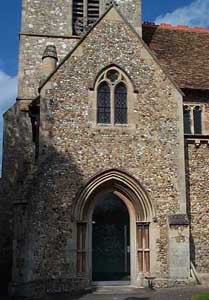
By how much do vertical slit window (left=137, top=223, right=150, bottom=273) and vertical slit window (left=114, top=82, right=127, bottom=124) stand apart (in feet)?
12.7

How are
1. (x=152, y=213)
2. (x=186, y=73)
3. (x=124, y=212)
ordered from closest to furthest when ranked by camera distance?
(x=152, y=213), (x=124, y=212), (x=186, y=73)

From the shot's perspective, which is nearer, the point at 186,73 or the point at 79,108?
the point at 79,108

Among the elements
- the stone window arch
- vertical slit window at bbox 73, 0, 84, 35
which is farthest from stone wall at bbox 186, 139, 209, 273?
vertical slit window at bbox 73, 0, 84, 35

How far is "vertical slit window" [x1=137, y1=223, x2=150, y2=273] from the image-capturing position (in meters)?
15.7

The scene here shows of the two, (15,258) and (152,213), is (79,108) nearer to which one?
(152,213)

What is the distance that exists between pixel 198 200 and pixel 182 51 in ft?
27.6

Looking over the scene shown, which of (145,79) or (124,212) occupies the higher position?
(145,79)

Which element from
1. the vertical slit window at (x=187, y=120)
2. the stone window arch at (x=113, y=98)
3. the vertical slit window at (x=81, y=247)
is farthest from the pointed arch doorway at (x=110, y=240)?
the vertical slit window at (x=187, y=120)

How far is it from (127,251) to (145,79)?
6370 mm

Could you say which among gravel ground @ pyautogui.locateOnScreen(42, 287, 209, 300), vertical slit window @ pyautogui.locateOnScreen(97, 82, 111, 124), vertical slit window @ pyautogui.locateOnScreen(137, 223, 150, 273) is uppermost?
vertical slit window @ pyautogui.locateOnScreen(97, 82, 111, 124)

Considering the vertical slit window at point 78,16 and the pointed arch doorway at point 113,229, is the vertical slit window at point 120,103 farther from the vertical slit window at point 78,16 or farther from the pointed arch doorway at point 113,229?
the vertical slit window at point 78,16

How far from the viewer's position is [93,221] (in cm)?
1661

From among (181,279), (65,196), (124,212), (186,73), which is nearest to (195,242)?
(181,279)

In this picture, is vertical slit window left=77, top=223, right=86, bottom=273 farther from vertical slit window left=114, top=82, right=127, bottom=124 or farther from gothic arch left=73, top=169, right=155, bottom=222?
vertical slit window left=114, top=82, right=127, bottom=124
